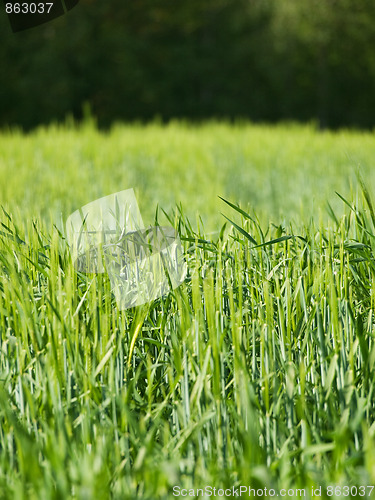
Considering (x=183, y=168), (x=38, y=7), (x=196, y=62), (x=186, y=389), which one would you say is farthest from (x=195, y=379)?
(x=196, y=62)

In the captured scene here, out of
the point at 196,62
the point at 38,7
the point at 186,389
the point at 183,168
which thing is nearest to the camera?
the point at 186,389

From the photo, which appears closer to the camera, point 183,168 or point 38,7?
point 38,7

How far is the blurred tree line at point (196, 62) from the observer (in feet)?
36.2

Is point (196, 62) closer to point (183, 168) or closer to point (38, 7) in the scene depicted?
point (183, 168)

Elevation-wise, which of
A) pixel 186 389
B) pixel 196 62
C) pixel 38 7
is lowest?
pixel 186 389

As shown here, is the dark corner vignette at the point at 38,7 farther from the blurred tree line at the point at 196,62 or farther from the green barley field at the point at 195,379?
the blurred tree line at the point at 196,62

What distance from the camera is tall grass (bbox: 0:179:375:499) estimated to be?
2.80ft

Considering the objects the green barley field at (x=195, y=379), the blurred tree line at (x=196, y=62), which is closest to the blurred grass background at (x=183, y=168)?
the green barley field at (x=195, y=379)

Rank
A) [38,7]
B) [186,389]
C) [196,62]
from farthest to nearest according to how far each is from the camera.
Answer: [196,62] → [38,7] → [186,389]

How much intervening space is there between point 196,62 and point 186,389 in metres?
13.2

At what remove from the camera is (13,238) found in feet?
4.68

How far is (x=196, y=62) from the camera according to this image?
44.2ft

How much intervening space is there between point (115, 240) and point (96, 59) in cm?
1128

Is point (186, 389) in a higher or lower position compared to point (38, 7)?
lower
